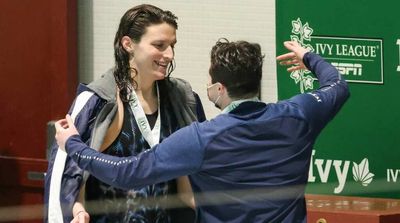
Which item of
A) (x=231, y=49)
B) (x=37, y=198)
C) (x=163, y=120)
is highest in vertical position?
(x=231, y=49)

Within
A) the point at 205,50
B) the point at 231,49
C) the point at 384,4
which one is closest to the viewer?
the point at 231,49

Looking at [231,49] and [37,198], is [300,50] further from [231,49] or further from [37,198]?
[37,198]

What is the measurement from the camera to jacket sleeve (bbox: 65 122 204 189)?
3.92m

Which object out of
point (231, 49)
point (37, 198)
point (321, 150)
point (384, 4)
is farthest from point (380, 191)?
point (231, 49)

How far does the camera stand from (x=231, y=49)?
406cm

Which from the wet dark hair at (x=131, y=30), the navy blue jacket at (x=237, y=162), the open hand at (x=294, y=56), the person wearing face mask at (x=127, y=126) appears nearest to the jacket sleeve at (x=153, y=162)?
the navy blue jacket at (x=237, y=162)

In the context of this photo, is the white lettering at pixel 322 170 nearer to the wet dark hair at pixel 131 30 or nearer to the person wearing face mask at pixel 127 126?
the person wearing face mask at pixel 127 126

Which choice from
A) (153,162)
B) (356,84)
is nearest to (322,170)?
(356,84)

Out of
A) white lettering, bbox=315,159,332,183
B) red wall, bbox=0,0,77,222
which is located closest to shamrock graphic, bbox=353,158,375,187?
white lettering, bbox=315,159,332,183

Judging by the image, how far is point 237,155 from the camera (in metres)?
3.97

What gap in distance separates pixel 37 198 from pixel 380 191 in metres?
1.93

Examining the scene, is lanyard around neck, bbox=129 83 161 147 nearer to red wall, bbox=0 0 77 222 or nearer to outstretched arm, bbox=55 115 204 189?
outstretched arm, bbox=55 115 204 189

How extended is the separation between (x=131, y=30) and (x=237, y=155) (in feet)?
2.75

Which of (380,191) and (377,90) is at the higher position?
(377,90)
